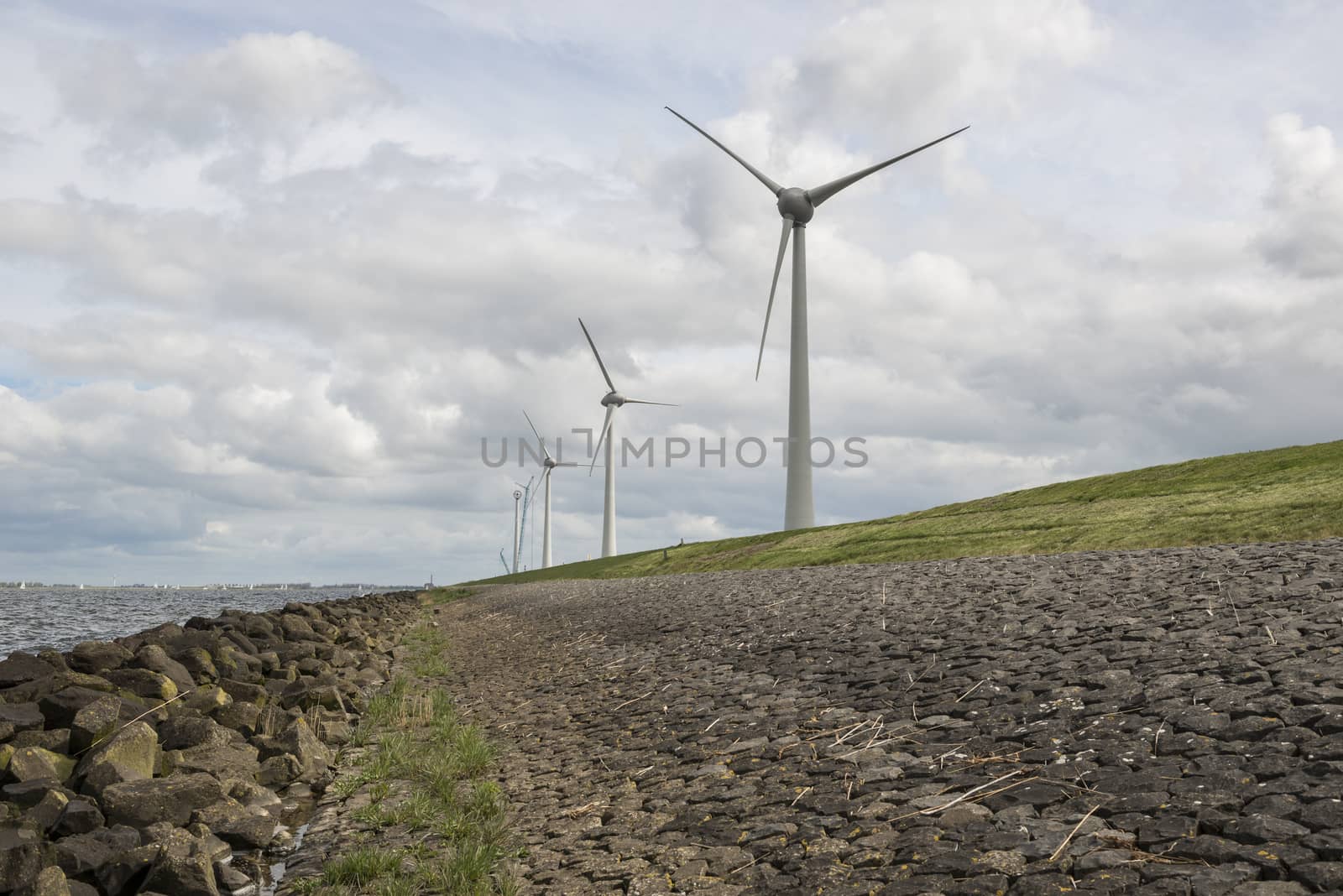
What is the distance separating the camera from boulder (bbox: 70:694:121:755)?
1387 cm

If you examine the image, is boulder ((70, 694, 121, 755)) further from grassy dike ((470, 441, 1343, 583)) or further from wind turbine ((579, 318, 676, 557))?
wind turbine ((579, 318, 676, 557))

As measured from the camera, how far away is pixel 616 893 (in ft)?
27.9

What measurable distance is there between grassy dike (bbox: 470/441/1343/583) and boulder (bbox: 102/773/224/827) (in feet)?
86.6

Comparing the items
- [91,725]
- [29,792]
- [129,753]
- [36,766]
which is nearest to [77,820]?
[29,792]

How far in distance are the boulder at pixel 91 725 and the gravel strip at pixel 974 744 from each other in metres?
5.89

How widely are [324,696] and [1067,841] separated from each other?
15474 mm

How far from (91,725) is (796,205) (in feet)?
179

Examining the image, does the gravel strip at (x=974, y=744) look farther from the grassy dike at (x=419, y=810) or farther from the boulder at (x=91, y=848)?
the boulder at (x=91, y=848)

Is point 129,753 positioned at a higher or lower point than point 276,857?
higher

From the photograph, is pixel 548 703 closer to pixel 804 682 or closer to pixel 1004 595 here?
pixel 804 682

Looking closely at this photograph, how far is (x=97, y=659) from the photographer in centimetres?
2058

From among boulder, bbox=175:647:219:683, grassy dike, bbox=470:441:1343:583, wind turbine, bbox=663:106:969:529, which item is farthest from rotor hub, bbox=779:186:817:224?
boulder, bbox=175:647:219:683

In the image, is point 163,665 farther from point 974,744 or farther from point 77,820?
point 974,744

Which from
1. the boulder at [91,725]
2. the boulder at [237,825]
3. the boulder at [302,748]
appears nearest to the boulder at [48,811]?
the boulder at [237,825]
